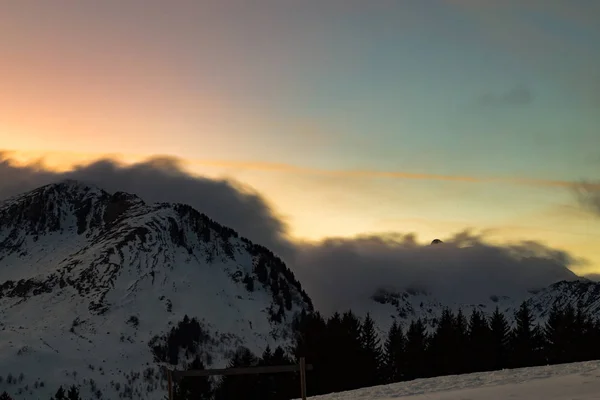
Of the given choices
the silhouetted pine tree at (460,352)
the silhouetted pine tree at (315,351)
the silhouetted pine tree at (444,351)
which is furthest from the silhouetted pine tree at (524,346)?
the silhouetted pine tree at (315,351)

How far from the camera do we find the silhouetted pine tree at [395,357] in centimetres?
9356

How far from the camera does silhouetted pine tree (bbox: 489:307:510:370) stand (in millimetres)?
91250

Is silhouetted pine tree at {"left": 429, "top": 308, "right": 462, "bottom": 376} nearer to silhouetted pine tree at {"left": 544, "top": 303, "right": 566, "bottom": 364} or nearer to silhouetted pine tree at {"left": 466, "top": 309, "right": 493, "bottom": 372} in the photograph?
silhouetted pine tree at {"left": 466, "top": 309, "right": 493, "bottom": 372}

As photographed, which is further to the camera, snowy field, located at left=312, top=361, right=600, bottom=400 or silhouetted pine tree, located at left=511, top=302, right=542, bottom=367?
silhouetted pine tree, located at left=511, top=302, right=542, bottom=367

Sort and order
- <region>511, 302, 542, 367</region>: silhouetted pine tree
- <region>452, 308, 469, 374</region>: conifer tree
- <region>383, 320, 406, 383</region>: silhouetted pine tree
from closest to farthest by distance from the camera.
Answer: <region>452, 308, 469, 374</region>: conifer tree < <region>511, 302, 542, 367</region>: silhouetted pine tree < <region>383, 320, 406, 383</region>: silhouetted pine tree

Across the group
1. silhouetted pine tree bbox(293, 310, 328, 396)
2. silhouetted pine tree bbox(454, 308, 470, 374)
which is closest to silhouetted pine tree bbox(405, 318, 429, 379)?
silhouetted pine tree bbox(454, 308, 470, 374)

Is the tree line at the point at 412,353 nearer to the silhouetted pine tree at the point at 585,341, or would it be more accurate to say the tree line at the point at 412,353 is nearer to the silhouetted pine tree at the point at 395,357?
the silhouetted pine tree at the point at 585,341

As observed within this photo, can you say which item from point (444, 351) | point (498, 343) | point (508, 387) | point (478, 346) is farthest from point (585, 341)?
point (508, 387)

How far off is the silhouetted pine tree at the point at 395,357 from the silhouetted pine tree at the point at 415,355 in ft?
3.88

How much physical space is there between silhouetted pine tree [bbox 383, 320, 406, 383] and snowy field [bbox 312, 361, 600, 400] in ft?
183

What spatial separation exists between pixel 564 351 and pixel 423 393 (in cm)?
6737

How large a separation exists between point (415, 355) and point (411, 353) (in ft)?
2.55

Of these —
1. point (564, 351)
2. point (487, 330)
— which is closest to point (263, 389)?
point (487, 330)

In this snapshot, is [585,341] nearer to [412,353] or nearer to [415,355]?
[415,355]
